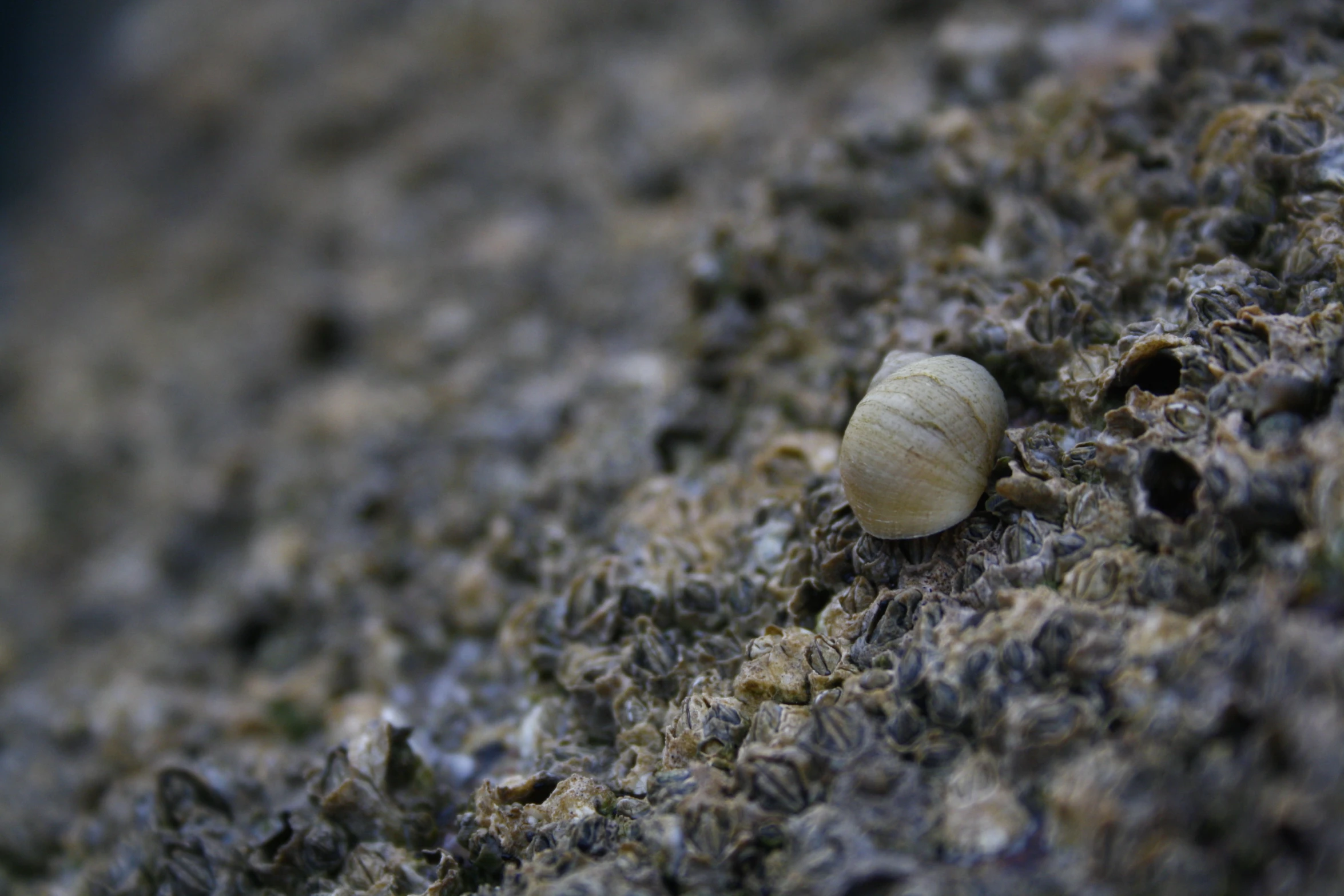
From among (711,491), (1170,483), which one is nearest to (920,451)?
(1170,483)

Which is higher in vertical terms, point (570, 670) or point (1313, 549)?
point (1313, 549)

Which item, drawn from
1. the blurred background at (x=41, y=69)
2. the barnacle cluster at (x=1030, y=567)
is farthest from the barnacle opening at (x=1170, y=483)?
the blurred background at (x=41, y=69)

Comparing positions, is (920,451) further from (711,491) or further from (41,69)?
(41,69)

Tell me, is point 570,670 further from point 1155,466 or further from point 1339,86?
point 1339,86

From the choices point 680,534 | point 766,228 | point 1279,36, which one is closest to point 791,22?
point 766,228

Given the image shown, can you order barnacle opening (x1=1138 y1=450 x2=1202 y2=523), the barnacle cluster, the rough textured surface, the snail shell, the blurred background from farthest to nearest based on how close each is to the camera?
1. the blurred background
2. the snail shell
3. barnacle opening (x1=1138 y1=450 x2=1202 y2=523)
4. the rough textured surface
5. the barnacle cluster

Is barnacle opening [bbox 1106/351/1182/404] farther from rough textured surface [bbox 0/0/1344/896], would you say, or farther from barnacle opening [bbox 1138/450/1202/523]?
barnacle opening [bbox 1138/450/1202/523]

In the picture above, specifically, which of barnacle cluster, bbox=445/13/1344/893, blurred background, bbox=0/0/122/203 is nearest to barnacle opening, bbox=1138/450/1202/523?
barnacle cluster, bbox=445/13/1344/893
